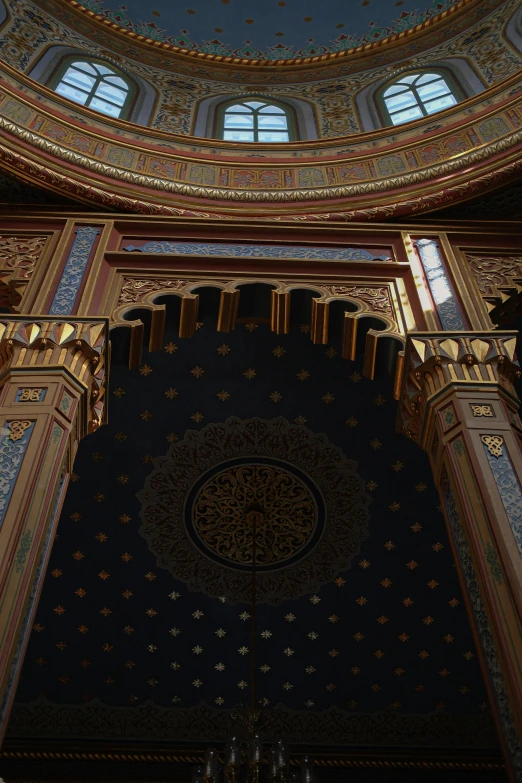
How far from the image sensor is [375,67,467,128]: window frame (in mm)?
9681

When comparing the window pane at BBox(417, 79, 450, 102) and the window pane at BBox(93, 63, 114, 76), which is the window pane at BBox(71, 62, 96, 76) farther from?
the window pane at BBox(417, 79, 450, 102)

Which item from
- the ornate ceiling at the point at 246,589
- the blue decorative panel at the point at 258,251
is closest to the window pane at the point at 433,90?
the blue decorative panel at the point at 258,251

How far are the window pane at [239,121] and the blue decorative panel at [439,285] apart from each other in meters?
4.30

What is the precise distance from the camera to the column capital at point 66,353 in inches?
201

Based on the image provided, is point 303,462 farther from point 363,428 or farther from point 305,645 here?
point 305,645

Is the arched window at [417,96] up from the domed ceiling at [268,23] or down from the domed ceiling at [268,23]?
down

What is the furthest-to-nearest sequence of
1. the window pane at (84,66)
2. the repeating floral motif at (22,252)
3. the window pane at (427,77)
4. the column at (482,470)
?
the window pane at (427,77)
the window pane at (84,66)
the repeating floral motif at (22,252)
the column at (482,470)

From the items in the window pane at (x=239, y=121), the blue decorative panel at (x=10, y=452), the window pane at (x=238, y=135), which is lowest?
the blue decorative panel at (x=10, y=452)

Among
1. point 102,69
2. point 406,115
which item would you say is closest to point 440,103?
point 406,115

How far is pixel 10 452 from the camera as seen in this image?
4.50 metres

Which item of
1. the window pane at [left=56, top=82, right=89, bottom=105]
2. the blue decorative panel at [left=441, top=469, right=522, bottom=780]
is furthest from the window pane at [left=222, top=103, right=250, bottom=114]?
the blue decorative panel at [left=441, top=469, right=522, bottom=780]

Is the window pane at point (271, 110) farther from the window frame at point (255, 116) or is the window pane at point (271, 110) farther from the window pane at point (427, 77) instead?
the window pane at point (427, 77)

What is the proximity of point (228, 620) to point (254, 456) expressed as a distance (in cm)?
215

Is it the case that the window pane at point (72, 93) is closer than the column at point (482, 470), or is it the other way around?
the column at point (482, 470)
